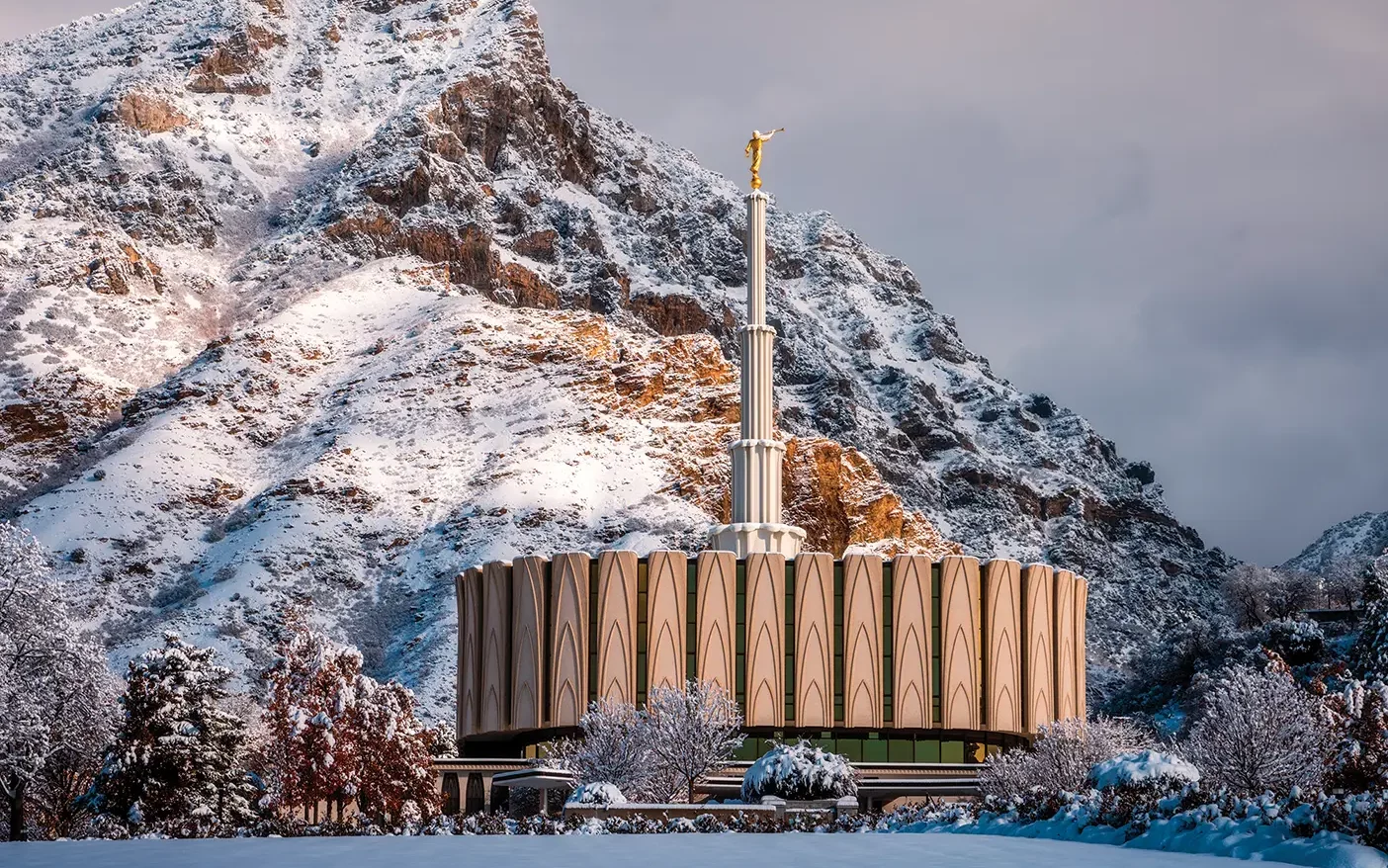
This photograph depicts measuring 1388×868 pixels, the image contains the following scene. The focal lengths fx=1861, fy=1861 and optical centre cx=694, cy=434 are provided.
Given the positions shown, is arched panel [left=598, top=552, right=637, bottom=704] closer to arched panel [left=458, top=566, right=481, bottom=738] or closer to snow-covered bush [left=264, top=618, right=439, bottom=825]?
arched panel [left=458, top=566, right=481, bottom=738]

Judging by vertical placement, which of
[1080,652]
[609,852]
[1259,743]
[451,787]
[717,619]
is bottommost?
[451,787]

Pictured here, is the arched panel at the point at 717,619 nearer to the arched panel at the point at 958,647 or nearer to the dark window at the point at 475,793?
the arched panel at the point at 958,647

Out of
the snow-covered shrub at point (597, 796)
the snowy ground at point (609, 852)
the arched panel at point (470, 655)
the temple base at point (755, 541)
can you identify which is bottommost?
the snow-covered shrub at point (597, 796)

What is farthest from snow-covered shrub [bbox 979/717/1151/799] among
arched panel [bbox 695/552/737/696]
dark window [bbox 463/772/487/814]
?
dark window [bbox 463/772/487/814]

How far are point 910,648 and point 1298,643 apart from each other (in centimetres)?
5369

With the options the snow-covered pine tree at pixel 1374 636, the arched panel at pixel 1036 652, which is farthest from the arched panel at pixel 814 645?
the snow-covered pine tree at pixel 1374 636

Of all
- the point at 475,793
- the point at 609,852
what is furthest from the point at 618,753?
the point at 609,852

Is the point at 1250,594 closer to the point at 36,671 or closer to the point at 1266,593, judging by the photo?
the point at 1266,593

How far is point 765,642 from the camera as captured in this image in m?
83.4

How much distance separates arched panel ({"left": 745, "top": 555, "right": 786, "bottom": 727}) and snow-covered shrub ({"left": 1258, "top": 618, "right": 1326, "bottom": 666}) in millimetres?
56041

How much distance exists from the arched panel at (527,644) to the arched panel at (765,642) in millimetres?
9513

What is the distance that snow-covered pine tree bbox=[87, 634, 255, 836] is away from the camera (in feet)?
215

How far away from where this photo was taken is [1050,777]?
60.2 meters

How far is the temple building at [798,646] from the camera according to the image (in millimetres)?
83062
